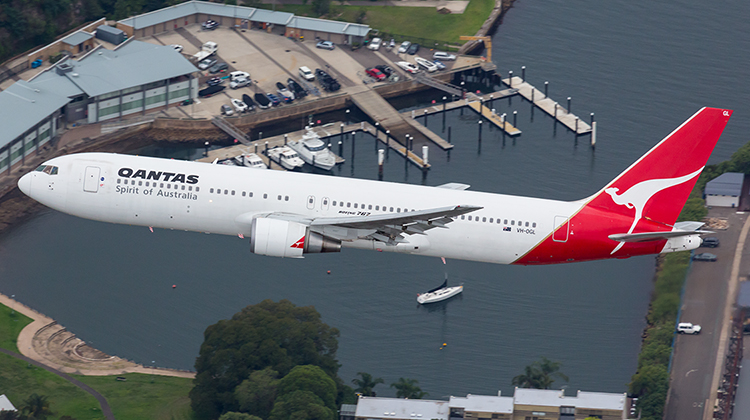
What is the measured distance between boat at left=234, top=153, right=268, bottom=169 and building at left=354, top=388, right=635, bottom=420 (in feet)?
154

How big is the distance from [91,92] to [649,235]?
10147 centimetres

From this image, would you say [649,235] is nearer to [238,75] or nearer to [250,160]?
[250,160]

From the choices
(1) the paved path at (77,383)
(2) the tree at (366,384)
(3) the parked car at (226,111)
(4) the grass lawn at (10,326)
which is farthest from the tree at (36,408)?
(3) the parked car at (226,111)

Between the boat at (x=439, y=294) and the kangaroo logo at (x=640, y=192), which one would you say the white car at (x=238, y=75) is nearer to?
the boat at (x=439, y=294)

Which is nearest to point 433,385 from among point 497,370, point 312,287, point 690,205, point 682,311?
point 497,370

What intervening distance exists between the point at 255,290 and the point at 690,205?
5620cm

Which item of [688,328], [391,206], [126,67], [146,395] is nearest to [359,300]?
[146,395]

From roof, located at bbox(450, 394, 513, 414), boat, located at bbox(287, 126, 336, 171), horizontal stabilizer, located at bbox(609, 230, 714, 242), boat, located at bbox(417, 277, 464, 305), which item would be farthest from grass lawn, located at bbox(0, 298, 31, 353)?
horizontal stabilizer, located at bbox(609, 230, 714, 242)

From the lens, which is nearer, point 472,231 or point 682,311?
point 472,231

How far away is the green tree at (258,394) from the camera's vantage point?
144500 millimetres

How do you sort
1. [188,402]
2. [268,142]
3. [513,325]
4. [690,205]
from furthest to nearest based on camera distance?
1. [268,142]
2. [690,205]
3. [513,325]
4. [188,402]

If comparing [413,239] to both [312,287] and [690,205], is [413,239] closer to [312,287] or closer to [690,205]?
[312,287]

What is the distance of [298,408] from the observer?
142250mm

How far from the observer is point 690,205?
178 m
